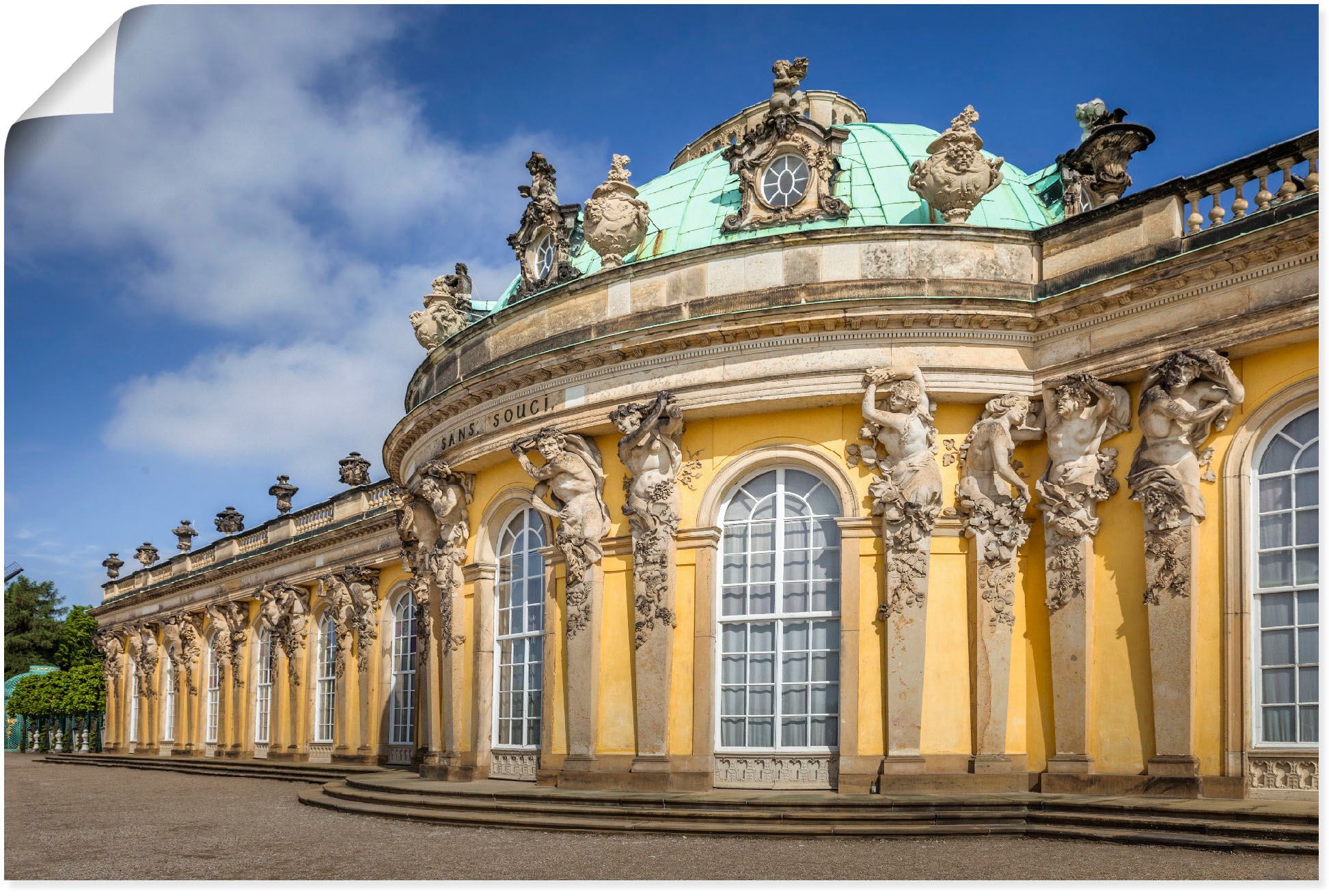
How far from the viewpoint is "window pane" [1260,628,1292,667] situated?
13.4m

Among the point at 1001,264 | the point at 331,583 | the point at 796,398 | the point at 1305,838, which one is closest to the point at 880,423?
the point at 796,398

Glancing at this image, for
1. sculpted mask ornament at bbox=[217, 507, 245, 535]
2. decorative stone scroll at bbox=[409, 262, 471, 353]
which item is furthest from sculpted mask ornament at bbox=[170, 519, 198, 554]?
decorative stone scroll at bbox=[409, 262, 471, 353]

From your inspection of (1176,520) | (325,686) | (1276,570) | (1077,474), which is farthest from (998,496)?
(325,686)

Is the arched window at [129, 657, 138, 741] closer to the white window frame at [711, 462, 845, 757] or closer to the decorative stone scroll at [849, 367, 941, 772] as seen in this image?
the white window frame at [711, 462, 845, 757]

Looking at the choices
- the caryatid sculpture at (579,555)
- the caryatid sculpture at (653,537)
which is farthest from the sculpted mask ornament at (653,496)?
the caryatid sculpture at (579,555)

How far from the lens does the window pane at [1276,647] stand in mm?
13430

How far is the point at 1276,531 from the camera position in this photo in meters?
13.7

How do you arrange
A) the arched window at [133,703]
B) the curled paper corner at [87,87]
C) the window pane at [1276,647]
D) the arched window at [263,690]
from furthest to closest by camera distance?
the arched window at [133,703] < the arched window at [263,690] < the window pane at [1276,647] < the curled paper corner at [87,87]

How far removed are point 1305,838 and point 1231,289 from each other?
571 centimetres

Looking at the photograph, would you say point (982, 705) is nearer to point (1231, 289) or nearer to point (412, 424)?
point (1231, 289)

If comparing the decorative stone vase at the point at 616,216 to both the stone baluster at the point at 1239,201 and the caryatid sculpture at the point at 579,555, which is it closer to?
the caryatid sculpture at the point at 579,555

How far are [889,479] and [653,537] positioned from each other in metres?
3.10

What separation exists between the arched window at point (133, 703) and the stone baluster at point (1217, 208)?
140ft

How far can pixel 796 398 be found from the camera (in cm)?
1623
